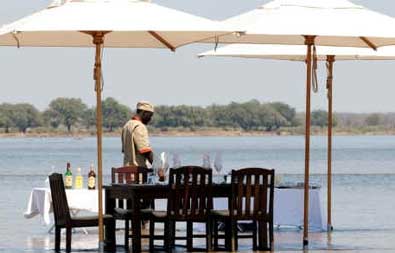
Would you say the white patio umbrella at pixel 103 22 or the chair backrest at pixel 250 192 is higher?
the white patio umbrella at pixel 103 22

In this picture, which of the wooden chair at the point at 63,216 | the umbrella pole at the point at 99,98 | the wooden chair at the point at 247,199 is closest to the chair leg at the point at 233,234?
the wooden chair at the point at 247,199

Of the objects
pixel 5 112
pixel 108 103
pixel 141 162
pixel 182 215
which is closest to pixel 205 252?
pixel 182 215

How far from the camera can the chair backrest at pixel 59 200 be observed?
17.3m

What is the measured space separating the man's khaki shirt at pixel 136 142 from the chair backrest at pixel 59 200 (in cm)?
287

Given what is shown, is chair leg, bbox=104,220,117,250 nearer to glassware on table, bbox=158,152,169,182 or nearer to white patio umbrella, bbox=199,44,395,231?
glassware on table, bbox=158,152,169,182

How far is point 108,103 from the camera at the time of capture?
122 m

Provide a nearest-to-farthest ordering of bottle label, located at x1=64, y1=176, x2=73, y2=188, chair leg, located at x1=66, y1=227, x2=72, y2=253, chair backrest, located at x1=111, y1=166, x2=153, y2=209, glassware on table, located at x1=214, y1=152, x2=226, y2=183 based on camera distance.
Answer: chair leg, located at x1=66, y1=227, x2=72, y2=253 → glassware on table, located at x1=214, y1=152, x2=226, y2=183 → chair backrest, located at x1=111, y1=166, x2=153, y2=209 → bottle label, located at x1=64, y1=176, x2=73, y2=188

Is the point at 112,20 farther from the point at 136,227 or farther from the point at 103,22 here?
the point at 136,227

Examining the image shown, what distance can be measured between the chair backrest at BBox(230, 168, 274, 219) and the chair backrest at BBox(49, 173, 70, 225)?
5.50 feet

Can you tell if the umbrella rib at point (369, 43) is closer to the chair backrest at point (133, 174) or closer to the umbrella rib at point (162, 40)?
the umbrella rib at point (162, 40)

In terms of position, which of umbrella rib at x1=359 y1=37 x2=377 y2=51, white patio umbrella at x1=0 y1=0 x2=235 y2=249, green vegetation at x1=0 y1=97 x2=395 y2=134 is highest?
white patio umbrella at x1=0 y1=0 x2=235 y2=249

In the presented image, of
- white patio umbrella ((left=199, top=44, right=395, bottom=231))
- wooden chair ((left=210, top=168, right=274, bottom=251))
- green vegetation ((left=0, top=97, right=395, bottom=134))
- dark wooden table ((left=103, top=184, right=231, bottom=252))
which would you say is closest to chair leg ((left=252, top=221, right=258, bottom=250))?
wooden chair ((left=210, top=168, right=274, bottom=251))

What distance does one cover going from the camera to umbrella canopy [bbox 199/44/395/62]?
19.7 metres

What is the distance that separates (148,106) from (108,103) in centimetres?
10245
